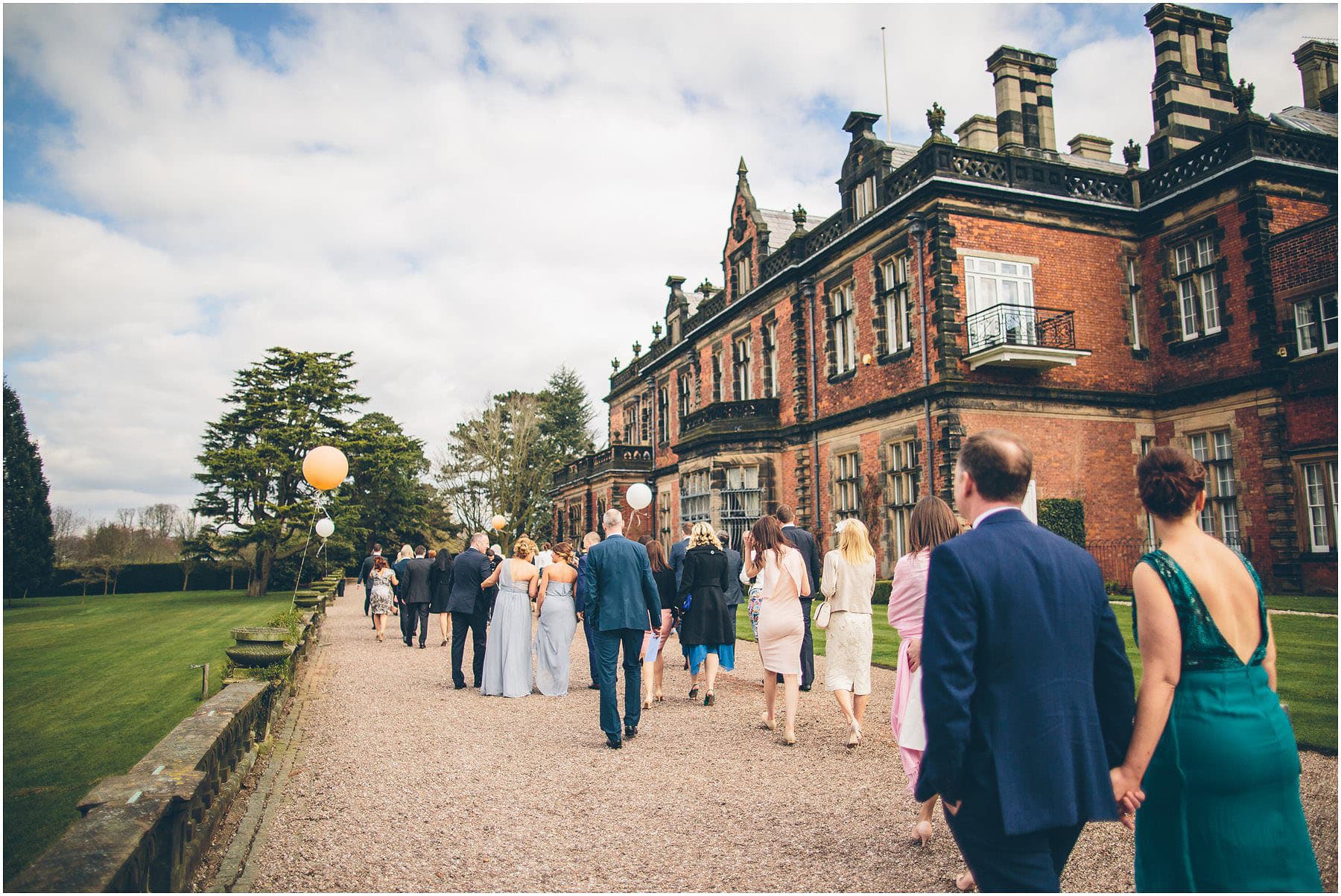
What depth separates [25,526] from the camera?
23.2 metres

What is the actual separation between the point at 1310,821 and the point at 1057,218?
1811cm

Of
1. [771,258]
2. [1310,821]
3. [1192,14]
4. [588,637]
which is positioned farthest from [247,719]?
[1192,14]

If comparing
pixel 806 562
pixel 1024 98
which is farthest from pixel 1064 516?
pixel 806 562

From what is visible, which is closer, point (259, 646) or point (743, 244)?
point (259, 646)

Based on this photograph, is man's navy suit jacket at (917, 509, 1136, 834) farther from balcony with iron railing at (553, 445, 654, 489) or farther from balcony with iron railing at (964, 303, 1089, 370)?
balcony with iron railing at (553, 445, 654, 489)

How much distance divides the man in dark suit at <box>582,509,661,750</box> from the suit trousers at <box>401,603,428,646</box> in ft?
28.0

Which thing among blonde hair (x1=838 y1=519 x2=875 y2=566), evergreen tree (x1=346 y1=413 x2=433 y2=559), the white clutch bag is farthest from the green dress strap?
evergreen tree (x1=346 y1=413 x2=433 y2=559)

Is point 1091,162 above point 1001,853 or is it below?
above

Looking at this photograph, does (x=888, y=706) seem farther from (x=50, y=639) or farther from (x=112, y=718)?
(x=50, y=639)

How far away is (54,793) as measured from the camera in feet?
20.9

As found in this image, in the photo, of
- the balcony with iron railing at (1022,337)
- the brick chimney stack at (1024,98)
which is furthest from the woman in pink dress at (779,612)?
the brick chimney stack at (1024,98)

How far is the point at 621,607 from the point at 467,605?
164 inches

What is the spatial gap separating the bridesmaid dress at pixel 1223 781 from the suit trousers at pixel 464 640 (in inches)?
365

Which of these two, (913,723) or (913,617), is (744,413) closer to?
(913,617)
